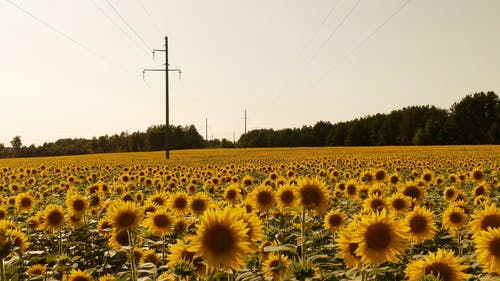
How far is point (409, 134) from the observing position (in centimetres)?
9331

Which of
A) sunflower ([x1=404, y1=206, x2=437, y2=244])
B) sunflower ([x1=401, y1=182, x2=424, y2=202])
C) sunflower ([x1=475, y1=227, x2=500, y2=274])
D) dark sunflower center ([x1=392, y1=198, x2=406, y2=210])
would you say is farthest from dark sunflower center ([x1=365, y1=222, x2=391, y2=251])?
sunflower ([x1=401, y1=182, x2=424, y2=202])

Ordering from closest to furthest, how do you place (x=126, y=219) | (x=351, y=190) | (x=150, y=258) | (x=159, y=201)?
1. (x=126, y=219)
2. (x=150, y=258)
3. (x=159, y=201)
4. (x=351, y=190)

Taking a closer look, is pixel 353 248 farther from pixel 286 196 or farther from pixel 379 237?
pixel 286 196

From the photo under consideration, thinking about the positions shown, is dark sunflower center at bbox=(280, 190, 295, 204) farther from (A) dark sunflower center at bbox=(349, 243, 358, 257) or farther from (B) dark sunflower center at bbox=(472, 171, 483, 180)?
(B) dark sunflower center at bbox=(472, 171, 483, 180)

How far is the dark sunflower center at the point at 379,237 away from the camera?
11.1 ft

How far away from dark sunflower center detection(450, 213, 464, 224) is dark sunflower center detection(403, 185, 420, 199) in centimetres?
141

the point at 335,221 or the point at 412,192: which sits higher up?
the point at 412,192

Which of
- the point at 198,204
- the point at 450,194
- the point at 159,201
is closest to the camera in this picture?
the point at 198,204

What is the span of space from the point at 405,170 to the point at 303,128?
3822 inches

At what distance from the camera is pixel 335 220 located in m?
5.86

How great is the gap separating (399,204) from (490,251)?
277 cm

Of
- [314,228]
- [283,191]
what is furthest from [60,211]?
[314,228]

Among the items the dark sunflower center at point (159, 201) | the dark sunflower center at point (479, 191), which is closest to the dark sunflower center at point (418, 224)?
the dark sunflower center at point (159, 201)

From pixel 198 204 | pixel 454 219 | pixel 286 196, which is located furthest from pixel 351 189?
pixel 198 204
